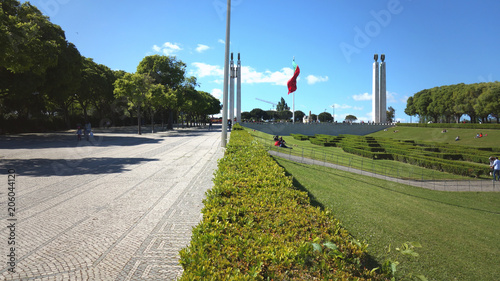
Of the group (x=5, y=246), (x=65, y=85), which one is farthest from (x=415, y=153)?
(x=65, y=85)

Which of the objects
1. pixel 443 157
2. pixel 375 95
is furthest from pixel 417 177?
pixel 375 95

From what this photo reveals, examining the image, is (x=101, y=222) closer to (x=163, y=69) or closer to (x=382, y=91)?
(x=163, y=69)

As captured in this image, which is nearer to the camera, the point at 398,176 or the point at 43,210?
the point at 43,210

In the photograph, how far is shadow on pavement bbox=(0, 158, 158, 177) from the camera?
12.5m

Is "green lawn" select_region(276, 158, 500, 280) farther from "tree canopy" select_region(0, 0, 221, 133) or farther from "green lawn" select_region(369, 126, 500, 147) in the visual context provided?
"green lawn" select_region(369, 126, 500, 147)

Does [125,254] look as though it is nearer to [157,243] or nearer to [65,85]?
[157,243]

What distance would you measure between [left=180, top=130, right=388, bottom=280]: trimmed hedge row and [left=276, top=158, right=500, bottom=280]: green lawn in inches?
94.4

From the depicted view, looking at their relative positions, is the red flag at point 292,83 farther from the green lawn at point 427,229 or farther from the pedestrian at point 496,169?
the green lawn at point 427,229

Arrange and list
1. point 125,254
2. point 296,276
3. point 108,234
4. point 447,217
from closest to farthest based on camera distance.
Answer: point 296,276, point 125,254, point 108,234, point 447,217

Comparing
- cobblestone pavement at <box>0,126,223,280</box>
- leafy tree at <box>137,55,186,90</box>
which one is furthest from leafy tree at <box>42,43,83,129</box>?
cobblestone pavement at <box>0,126,223,280</box>

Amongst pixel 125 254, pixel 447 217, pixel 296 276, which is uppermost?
pixel 296 276

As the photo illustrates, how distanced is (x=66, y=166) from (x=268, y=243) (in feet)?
47.0

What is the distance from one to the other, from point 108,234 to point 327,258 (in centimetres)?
485

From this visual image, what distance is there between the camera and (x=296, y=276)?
108 inches
